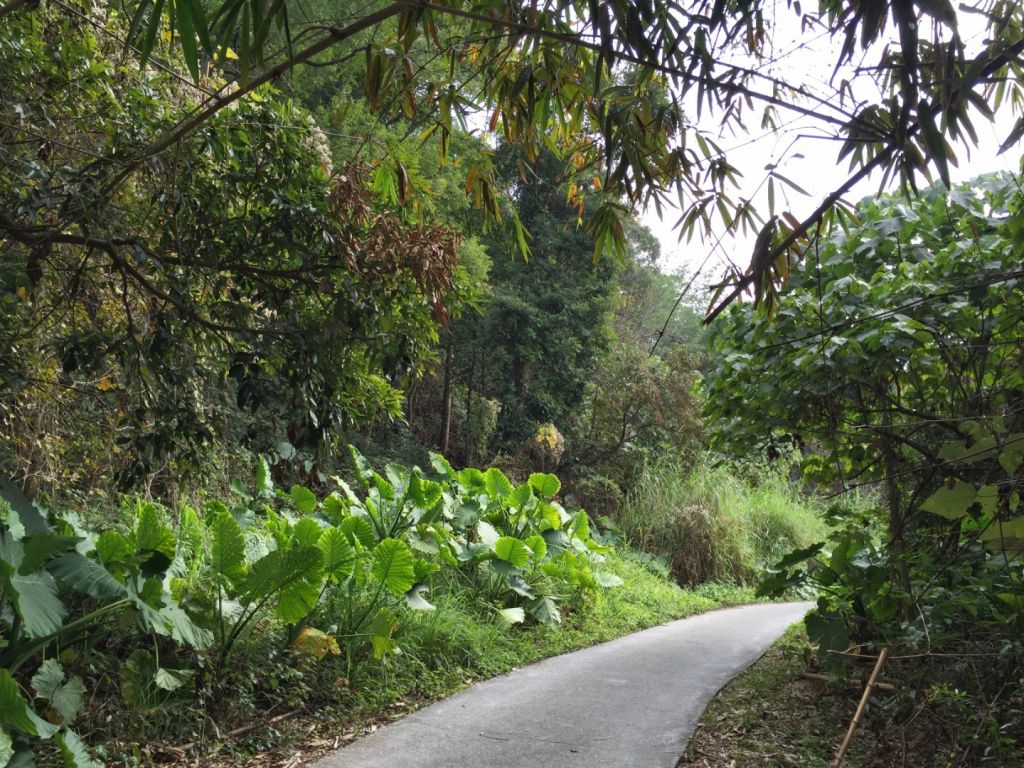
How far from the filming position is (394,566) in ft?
17.5

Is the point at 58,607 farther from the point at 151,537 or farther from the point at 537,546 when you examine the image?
the point at 537,546

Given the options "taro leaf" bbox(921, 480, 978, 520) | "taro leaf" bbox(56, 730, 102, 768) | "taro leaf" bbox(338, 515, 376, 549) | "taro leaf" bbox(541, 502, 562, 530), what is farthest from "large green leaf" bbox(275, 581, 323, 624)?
"taro leaf" bbox(541, 502, 562, 530)

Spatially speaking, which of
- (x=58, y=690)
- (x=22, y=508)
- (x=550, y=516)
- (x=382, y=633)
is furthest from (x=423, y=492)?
(x=22, y=508)

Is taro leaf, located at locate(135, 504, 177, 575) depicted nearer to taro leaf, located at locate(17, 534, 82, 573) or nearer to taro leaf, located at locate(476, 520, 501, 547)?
taro leaf, located at locate(17, 534, 82, 573)

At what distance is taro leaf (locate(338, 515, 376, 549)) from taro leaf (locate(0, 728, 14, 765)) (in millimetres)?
2793

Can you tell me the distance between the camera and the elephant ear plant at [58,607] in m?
3.12

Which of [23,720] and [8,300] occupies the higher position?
[8,300]

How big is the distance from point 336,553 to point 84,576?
1.68 metres

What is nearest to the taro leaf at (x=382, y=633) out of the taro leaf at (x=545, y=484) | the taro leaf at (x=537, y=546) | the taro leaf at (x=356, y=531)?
the taro leaf at (x=356, y=531)

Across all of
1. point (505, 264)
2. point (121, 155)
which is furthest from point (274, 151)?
point (505, 264)

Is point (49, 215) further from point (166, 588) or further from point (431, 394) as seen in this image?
point (431, 394)

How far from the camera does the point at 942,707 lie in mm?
3996

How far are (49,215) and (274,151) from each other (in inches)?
50.0

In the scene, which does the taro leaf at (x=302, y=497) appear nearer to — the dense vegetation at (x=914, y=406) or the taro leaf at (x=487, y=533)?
the taro leaf at (x=487, y=533)
